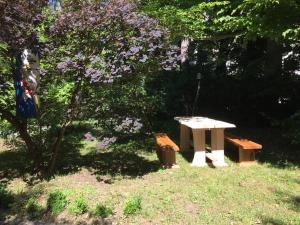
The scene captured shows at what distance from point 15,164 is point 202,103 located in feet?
22.5

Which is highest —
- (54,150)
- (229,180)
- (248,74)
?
(248,74)

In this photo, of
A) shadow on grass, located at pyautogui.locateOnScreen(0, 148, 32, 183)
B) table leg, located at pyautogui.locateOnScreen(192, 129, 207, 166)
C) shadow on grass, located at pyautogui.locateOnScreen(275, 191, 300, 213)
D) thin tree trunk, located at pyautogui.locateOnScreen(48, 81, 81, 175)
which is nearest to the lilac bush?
thin tree trunk, located at pyautogui.locateOnScreen(48, 81, 81, 175)

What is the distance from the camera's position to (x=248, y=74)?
44.8ft

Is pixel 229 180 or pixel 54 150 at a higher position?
pixel 54 150

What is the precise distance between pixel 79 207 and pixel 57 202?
349 millimetres

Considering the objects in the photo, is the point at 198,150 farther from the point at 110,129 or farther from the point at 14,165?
the point at 14,165

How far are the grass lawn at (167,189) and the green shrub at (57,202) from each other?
73mm

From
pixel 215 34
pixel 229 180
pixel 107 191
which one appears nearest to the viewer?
pixel 107 191

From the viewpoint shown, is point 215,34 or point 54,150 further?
point 215,34

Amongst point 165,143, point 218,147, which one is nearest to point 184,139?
point 165,143

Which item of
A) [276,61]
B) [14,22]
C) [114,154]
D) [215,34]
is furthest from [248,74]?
[14,22]

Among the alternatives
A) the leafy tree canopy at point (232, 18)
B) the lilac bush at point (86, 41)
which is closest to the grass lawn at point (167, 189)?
the lilac bush at point (86, 41)

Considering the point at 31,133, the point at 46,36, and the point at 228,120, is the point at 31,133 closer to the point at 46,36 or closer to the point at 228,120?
the point at 46,36

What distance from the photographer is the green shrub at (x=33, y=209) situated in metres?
5.76
